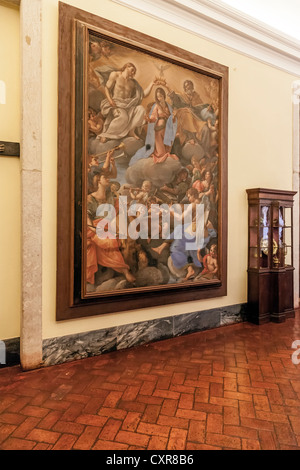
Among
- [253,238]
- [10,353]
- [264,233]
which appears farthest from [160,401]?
[264,233]

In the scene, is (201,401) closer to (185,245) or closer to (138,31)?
(185,245)

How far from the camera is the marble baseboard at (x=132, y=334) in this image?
3.52 metres

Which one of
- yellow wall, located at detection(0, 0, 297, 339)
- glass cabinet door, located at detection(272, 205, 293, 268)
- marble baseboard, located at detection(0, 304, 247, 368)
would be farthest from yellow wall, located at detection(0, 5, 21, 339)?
glass cabinet door, located at detection(272, 205, 293, 268)

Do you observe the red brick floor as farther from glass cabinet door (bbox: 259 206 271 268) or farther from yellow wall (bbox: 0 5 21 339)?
glass cabinet door (bbox: 259 206 271 268)

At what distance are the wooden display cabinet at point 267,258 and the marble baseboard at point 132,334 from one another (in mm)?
363

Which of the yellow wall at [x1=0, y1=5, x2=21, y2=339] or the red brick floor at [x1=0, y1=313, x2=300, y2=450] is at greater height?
the yellow wall at [x1=0, y1=5, x2=21, y2=339]

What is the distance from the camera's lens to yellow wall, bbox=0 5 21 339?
3363 mm

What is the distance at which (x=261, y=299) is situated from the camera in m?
5.08

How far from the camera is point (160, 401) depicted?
274 centimetres

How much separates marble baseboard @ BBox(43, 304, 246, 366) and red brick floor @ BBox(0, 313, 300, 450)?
0.13m

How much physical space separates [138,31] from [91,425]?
4263mm

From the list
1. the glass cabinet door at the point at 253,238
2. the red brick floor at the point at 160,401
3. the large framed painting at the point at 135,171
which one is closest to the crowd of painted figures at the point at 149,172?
the large framed painting at the point at 135,171

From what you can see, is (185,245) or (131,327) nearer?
(131,327)

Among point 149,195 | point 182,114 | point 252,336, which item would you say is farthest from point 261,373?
point 182,114
